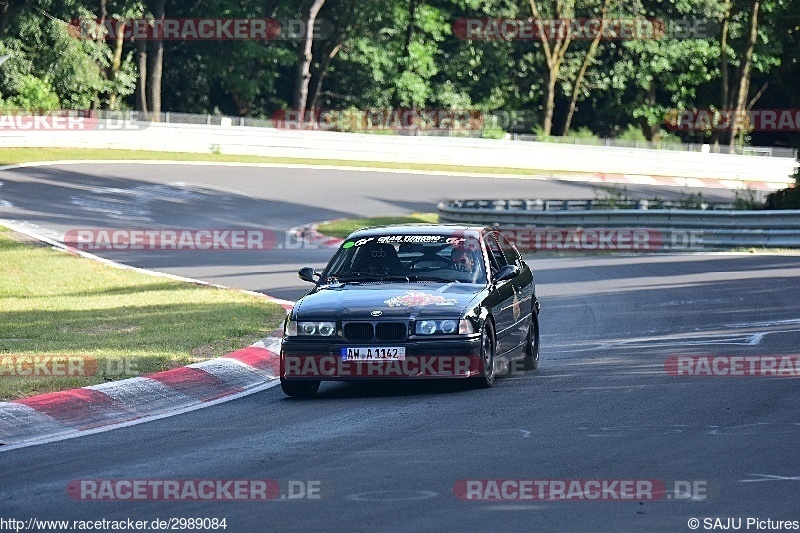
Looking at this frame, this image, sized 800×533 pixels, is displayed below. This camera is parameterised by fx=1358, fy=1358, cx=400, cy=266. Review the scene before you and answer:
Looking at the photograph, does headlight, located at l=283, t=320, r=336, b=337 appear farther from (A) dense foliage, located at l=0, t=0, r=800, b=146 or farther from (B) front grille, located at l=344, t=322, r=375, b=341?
(A) dense foliage, located at l=0, t=0, r=800, b=146

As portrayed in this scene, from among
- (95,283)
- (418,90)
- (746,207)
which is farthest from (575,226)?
(418,90)

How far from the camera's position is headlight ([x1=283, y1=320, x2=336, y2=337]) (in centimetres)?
1105

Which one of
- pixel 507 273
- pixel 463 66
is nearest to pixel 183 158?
pixel 463 66

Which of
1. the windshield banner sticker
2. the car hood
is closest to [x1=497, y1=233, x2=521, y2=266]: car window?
the car hood

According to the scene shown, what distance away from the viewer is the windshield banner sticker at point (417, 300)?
11.1 meters

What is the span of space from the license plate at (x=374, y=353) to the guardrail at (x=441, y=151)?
3641 cm

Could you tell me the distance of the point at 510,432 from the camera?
9.23 metres

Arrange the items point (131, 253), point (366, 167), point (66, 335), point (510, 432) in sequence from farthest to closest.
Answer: point (366, 167)
point (131, 253)
point (66, 335)
point (510, 432)

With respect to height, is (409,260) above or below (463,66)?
below

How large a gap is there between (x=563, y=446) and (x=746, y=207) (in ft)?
72.9

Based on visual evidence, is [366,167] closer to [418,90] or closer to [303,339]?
[418,90]

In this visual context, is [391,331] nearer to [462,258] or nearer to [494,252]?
[462,258]

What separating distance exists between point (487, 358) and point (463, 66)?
52625mm

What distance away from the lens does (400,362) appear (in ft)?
35.8
